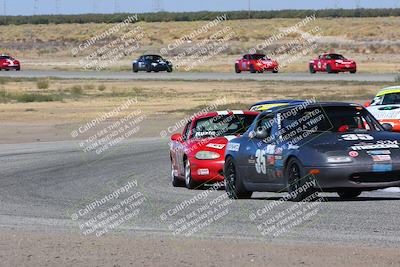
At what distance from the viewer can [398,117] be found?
24.7 meters

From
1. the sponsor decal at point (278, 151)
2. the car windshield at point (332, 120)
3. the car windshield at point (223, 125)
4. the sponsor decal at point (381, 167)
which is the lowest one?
the car windshield at point (223, 125)

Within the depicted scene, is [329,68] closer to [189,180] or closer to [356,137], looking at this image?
[189,180]

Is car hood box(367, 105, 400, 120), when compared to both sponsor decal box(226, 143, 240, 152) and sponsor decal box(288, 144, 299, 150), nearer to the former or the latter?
A: sponsor decal box(226, 143, 240, 152)

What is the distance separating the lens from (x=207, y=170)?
18.8 metres

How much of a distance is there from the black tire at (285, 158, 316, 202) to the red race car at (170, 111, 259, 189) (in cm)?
371

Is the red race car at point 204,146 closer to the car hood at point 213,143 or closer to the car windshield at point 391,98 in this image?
the car hood at point 213,143

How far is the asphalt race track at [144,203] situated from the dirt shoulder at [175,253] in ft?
1.73

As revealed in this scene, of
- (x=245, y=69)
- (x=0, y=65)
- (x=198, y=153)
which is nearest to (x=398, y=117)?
(x=198, y=153)

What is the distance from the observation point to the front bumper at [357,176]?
14711 mm

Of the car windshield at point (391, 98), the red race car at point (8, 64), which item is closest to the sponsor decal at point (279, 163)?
the car windshield at point (391, 98)

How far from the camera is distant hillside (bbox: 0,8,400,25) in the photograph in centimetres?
16388

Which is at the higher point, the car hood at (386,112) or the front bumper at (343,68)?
the car hood at (386,112)

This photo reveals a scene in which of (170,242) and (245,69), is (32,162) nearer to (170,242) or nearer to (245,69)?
(170,242)

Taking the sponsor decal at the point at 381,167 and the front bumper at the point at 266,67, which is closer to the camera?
the sponsor decal at the point at 381,167
